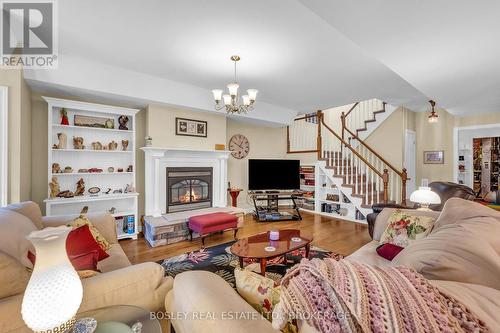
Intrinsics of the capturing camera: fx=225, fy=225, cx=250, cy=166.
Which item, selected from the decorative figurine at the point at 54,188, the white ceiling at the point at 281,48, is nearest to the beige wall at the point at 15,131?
the white ceiling at the point at 281,48

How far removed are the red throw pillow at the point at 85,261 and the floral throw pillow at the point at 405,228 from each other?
8.07ft

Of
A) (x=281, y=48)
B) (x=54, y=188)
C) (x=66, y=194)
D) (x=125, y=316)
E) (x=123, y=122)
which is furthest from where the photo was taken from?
(x=123, y=122)

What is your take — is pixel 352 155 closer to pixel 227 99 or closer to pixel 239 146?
pixel 239 146

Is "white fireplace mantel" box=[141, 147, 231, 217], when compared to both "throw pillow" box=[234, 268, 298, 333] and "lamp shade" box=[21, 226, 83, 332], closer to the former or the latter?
"lamp shade" box=[21, 226, 83, 332]

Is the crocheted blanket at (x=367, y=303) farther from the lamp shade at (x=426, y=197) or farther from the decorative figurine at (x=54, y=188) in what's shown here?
the decorative figurine at (x=54, y=188)

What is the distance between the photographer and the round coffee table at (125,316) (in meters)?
1.03

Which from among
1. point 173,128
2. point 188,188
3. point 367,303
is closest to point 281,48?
point 173,128

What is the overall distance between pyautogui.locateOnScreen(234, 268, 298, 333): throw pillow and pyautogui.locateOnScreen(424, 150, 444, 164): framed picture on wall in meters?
5.80

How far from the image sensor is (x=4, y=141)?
2322mm

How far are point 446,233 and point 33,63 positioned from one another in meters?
4.16

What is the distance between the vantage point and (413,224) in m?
2.03

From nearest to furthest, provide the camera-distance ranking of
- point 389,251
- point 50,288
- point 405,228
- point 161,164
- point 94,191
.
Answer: point 50,288 → point 389,251 → point 405,228 → point 94,191 → point 161,164

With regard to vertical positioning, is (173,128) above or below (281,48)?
below

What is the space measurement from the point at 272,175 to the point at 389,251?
336 cm
